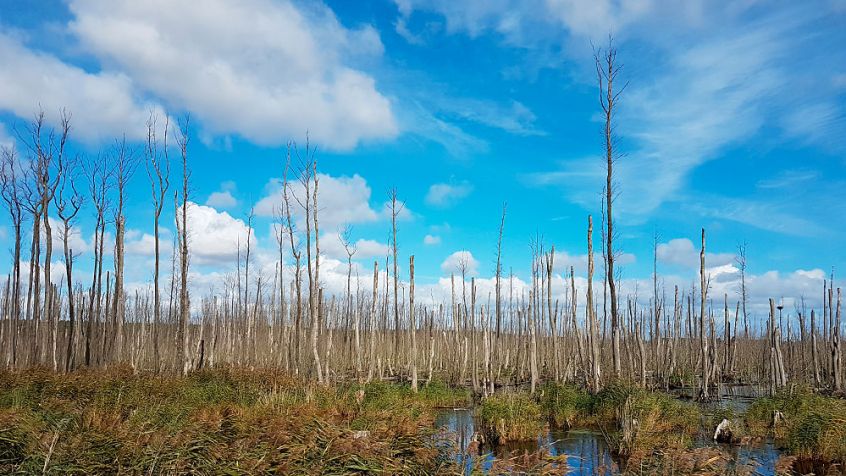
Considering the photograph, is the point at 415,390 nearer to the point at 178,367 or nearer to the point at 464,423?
the point at 464,423

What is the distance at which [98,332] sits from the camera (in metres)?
20.2

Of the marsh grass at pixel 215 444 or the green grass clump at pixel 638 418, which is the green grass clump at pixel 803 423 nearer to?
the green grass clump at pixel 638 418

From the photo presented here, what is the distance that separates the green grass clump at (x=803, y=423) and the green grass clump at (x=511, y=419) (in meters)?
4.22

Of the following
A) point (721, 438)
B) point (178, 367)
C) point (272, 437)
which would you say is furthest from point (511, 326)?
point (272, 437)

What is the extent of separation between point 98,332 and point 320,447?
18.0 meters

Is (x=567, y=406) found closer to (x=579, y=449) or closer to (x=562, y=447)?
(x=562, y=447)

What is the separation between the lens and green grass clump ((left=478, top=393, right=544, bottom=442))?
11047 millimetres

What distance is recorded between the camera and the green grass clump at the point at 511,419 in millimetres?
11047

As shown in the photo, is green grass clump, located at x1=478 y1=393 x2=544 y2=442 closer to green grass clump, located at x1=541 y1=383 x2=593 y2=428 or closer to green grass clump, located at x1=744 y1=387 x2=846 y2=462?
green grass clump, located at x1=541 y1=383 x2=593 y2=428

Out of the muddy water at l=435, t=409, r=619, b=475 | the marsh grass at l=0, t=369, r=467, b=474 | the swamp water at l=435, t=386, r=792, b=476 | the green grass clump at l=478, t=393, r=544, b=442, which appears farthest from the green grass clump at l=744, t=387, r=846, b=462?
the marsh grass at l=0, t=369, r=467, b=474

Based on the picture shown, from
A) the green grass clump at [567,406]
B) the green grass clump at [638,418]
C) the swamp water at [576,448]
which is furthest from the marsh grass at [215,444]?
the green grass clump at [567,406]

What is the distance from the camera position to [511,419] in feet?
36.6

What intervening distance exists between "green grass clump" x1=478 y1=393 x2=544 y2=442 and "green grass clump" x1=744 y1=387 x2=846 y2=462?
13.9 feet

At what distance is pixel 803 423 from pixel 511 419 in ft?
16.2
